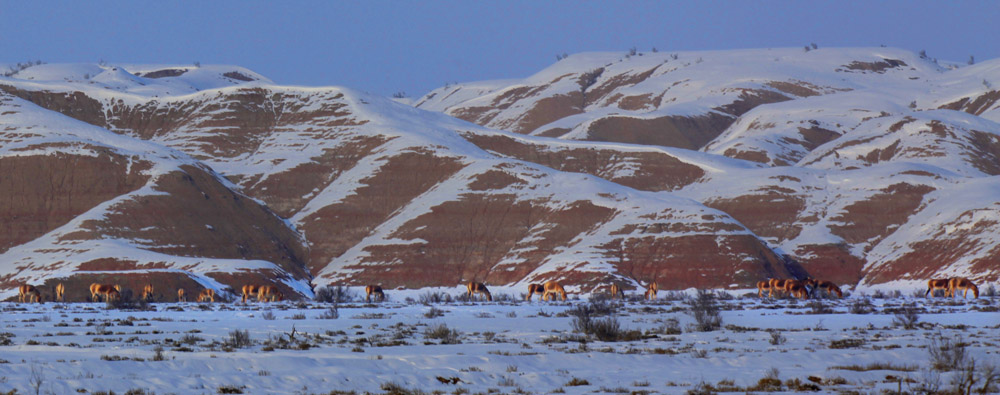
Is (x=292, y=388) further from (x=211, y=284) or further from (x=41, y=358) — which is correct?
(x=211, y=284)

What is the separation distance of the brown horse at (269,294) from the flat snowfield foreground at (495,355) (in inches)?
1002

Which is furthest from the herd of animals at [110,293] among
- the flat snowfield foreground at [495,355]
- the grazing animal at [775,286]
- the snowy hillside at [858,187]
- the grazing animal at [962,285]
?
the snowy hillside at [858,187]

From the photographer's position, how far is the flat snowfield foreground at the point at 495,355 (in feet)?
75.0

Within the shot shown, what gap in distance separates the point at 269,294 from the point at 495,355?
46.7 metres

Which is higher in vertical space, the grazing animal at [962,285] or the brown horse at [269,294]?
the grazing animal at [962,285]

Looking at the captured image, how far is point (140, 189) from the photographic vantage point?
369 feet

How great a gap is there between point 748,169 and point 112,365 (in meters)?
117

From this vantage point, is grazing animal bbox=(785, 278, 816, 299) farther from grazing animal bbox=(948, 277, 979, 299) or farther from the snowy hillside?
the snowy hillside

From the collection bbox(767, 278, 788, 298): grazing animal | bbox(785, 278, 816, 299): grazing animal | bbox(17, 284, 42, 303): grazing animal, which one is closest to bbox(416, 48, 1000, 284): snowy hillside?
bbox(767, 278, 788, 298): grazing animal

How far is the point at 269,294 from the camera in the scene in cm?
7331

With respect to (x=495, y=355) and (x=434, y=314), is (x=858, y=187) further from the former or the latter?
(x=495, y=355)

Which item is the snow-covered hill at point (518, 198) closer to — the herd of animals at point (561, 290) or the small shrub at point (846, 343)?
the herd of animals at point (561, 290)

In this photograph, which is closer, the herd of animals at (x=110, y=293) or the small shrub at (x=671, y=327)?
the small shrub at (x=671, y=327)

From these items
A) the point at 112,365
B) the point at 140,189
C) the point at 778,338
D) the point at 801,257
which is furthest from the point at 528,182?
the point at 112,365
